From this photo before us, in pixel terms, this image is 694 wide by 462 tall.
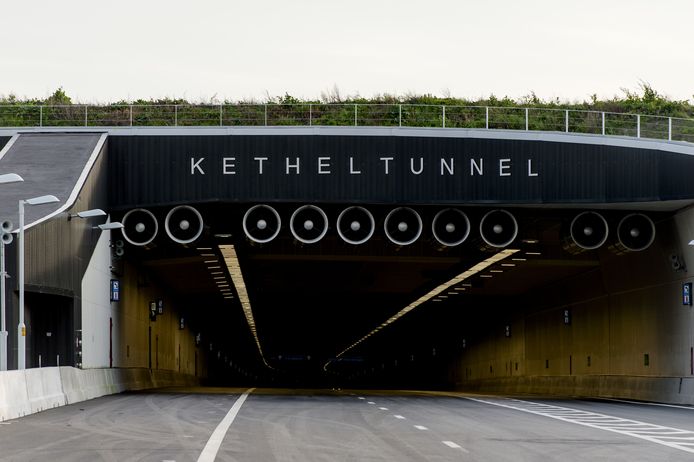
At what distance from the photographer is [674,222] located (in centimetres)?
4228

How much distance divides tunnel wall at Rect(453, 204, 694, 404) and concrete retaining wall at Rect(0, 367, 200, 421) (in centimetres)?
1741

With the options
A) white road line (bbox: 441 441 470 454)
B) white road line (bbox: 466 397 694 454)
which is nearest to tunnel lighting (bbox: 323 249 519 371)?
white road line (bbox: 466 397 694 454)

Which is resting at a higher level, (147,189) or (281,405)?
(147,189)

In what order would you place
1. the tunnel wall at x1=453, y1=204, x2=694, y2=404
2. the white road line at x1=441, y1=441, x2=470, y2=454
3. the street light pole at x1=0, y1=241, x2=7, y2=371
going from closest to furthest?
the white road line at x1=441, y1=441, x2=470, y2=454 → the street light pole at x1=0, y1=241, x2=7, y2=371 → the tunnel wall at x1=453, y1=204, x2=694, y2=404

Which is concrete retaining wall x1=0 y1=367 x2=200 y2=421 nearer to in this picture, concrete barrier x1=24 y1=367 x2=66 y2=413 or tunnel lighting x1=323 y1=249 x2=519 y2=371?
concrete barrier x1=24 y1=367 x2=66 y2=413

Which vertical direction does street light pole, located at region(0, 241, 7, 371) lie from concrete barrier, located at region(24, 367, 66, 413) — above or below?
above

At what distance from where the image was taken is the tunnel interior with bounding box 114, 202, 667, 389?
43906mm

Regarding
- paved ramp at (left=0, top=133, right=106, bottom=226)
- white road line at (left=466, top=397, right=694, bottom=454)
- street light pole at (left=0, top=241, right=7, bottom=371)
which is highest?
paved ramp at (left=0, top=133, right=106, bottom=226)

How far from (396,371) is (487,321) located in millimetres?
55468

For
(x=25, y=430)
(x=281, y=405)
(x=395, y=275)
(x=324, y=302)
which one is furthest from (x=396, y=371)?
(x=25, y=430)

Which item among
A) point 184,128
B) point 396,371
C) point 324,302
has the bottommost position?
point 396,371

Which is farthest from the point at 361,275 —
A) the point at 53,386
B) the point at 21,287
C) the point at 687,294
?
the point at 53,386

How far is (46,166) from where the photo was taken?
42.0 meters

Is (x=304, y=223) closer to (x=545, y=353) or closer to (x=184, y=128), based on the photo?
(x=184, y=128)
